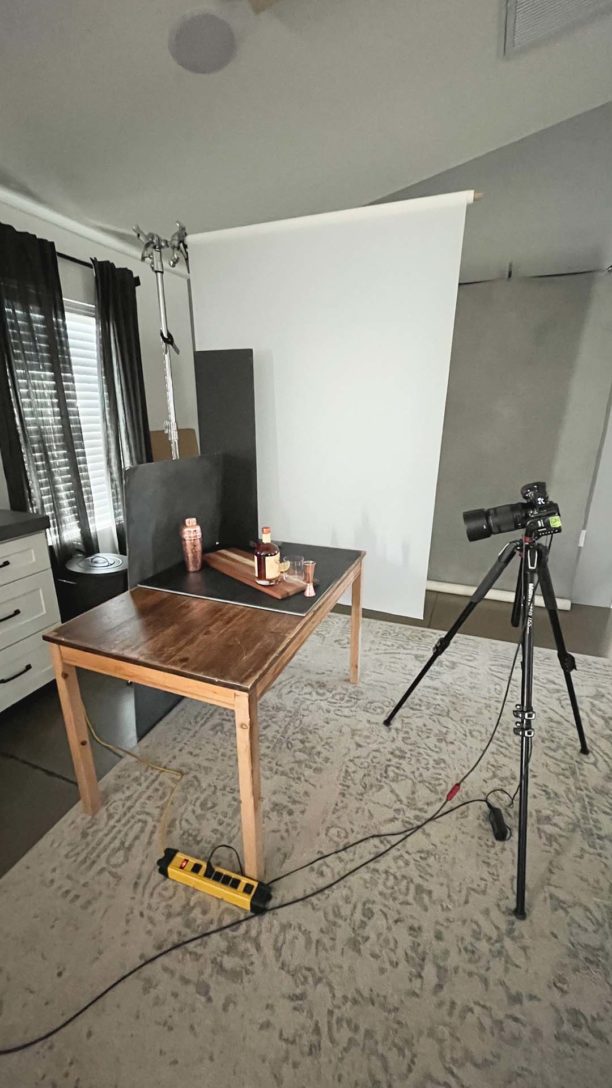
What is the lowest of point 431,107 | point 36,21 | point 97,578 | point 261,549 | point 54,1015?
point 54,1015

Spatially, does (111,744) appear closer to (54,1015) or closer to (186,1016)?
(54,1015)

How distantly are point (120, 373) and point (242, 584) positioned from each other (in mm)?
2216

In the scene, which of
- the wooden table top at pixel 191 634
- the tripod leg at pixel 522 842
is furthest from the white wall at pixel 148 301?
the tripod leg at pixel 522 842

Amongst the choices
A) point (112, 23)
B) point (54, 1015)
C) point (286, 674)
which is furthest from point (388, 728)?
point (112, 23)

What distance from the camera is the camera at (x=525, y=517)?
49.9 inches

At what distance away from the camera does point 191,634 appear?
1.22m

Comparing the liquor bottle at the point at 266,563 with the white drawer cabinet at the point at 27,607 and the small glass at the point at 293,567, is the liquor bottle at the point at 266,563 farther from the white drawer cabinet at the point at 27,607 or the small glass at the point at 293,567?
the white drawer cabinet at the point at 27,607

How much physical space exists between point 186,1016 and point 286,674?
4.40 ft

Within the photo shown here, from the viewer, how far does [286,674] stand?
2.24 meters

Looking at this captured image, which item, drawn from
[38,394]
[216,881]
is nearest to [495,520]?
[216,881]

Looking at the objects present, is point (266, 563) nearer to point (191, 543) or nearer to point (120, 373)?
point (191, 543)

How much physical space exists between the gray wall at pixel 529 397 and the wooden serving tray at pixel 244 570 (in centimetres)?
193

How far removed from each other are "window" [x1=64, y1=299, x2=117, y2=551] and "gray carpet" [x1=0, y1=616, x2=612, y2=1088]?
6.14 ft

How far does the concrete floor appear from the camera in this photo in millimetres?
1447
